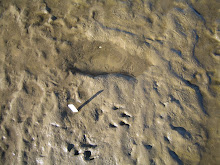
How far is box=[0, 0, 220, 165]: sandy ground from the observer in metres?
2.36

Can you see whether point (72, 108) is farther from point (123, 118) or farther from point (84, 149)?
point (123, 118)

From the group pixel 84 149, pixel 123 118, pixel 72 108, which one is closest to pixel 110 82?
pixel 123 118

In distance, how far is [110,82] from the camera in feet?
8.48

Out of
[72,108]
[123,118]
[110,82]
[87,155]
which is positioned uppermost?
[110,82]

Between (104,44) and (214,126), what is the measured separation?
224cm

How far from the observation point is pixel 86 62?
279 centimetres

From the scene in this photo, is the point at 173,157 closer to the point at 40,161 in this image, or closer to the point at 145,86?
the point at 145,86

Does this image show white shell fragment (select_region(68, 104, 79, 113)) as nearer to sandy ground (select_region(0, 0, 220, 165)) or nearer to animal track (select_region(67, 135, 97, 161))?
sandy ground (select_region(0, 0, 220, 165))

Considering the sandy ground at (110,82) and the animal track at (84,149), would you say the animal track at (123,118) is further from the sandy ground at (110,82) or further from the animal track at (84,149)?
the animal track at (84,149)

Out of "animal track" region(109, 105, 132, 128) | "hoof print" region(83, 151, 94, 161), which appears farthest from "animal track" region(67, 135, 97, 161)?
"animal track" region(109, 105, 132, 128)

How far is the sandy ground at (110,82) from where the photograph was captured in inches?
93.0

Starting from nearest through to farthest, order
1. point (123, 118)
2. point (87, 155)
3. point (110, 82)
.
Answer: point (87, 155), point (123, 118), point (110, 82)

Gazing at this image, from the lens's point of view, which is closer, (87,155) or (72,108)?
(87,155)

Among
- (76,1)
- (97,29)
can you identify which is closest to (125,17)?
(97,29)
